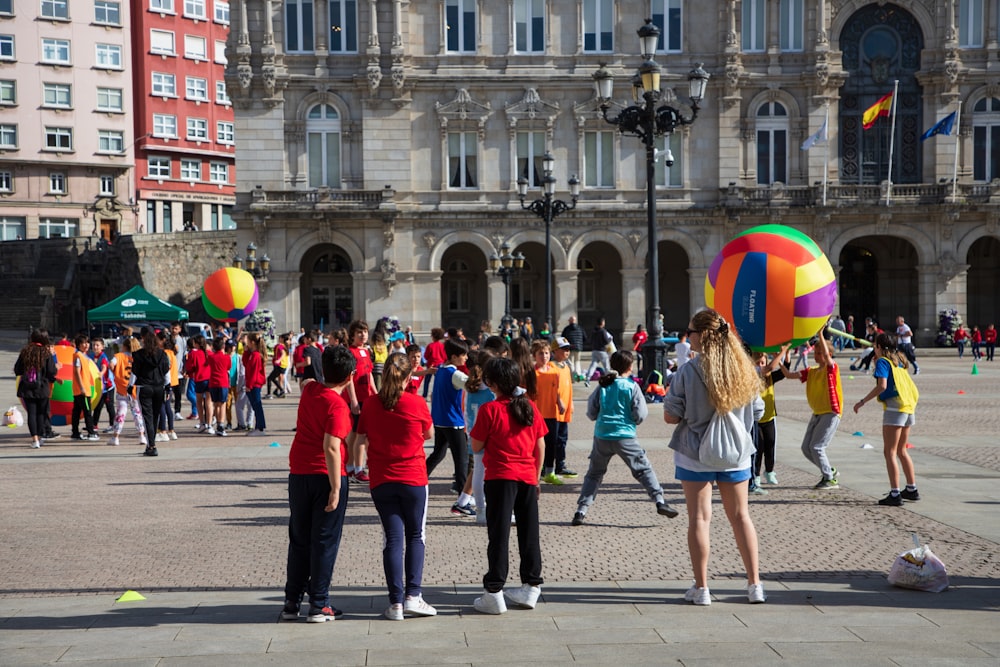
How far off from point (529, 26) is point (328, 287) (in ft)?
46.7

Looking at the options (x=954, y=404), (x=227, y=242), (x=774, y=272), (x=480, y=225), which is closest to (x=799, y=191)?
(x=480, y=225)

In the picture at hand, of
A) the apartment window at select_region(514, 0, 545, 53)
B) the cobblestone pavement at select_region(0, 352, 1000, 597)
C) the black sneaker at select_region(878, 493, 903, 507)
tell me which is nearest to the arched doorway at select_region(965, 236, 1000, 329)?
the apartment window at select_region(514, 0, 545, 53)

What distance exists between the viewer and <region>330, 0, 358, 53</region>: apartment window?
44.5m

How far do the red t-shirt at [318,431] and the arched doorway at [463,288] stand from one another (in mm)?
42132

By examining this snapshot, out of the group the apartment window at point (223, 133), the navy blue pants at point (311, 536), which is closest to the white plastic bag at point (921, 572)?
the navy blue pants at point (311, 536)

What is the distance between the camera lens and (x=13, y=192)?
63.8m

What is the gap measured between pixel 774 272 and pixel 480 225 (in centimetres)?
3487

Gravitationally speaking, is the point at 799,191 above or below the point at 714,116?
below

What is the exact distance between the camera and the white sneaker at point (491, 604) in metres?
7.79

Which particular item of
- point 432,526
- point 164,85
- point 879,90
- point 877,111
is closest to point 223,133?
point 164,85

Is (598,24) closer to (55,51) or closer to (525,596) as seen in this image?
(55,51)

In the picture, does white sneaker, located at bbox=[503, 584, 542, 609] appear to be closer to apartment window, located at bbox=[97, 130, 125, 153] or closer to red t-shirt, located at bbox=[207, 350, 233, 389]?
red t-shirt, located at bbox=[207, 350, 233, 389]

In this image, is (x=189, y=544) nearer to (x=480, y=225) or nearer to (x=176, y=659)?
(x=176, y=659)

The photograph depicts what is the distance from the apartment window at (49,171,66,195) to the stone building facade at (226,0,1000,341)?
84.9 feet
